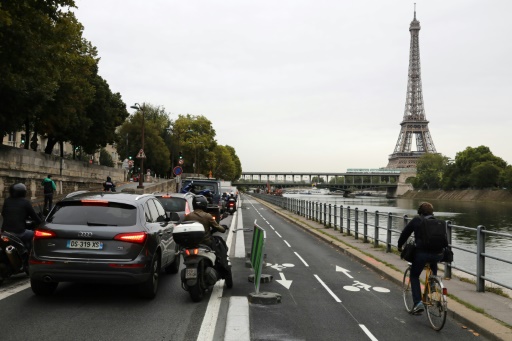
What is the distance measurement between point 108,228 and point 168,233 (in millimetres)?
2049

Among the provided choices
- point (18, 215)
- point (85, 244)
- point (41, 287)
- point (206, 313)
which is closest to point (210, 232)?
point (206, 313)

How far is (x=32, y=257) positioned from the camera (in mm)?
7340

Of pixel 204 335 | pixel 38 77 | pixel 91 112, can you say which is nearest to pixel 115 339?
pixel 204 335

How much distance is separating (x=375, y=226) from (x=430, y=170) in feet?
433

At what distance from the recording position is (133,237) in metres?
7.41

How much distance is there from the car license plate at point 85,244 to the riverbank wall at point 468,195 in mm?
96936

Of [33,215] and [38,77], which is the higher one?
[38,77]

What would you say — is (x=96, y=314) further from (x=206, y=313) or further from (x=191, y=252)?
(x=191, y=252)

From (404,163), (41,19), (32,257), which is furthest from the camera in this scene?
(404,163)

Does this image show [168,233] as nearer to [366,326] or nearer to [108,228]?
[108,228]

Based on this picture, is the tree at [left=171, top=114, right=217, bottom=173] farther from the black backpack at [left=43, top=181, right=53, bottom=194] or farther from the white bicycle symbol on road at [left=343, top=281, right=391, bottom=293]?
the white bicycle symbol on road at [left=343, top=281, right=391, bottom=293]

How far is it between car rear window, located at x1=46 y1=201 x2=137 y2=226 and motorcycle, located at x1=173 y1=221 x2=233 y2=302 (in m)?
0.77

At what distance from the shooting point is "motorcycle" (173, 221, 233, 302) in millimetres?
7672

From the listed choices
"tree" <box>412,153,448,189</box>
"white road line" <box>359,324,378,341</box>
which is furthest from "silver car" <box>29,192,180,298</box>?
"tree" <box>412,153,448,189</box>
